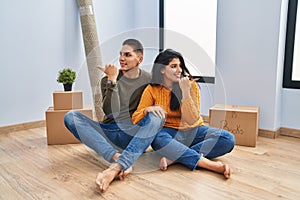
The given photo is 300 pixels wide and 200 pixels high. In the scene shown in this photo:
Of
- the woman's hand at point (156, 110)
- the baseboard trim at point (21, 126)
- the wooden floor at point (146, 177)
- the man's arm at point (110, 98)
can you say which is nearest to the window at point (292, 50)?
the wooden floor at point (146, 177)

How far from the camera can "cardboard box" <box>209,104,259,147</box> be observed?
1.68m

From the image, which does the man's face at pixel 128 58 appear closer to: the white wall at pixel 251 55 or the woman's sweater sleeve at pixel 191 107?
the woman's sweater sleeve at pixel 191 107

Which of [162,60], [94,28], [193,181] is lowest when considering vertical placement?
[193,181]

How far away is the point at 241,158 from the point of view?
1.49 meters

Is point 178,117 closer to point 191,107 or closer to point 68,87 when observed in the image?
point 191,107

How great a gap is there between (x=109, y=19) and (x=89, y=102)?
3.53ft

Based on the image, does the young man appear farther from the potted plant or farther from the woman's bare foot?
the potted plant

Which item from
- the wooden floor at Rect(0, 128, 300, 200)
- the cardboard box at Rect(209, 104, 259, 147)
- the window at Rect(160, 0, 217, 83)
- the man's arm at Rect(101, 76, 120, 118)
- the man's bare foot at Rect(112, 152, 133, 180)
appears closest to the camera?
the wooden floor at Rect(0, 128, 300, 200)

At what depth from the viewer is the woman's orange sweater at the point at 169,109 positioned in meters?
1.34

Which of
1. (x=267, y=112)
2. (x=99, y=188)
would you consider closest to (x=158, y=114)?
(x=99, y=188)

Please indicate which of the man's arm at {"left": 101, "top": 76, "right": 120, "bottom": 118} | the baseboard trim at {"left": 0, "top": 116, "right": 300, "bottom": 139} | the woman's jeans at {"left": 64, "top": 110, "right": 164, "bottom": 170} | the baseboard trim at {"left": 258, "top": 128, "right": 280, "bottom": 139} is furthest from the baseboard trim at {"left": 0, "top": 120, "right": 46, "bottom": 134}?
the baseboard trim at {"left": 258, "top": 128, "right": 280, "bottom": 139}

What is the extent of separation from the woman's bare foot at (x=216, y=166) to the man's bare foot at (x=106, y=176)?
15.8 inches

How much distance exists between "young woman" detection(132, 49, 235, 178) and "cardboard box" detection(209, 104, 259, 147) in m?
0.30

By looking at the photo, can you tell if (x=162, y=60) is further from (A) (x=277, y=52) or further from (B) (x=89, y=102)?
(A) (x=277, y=52)
